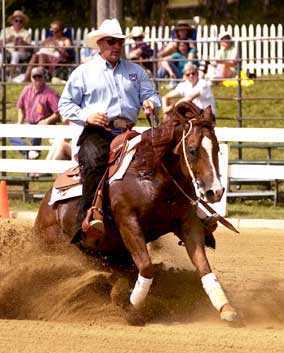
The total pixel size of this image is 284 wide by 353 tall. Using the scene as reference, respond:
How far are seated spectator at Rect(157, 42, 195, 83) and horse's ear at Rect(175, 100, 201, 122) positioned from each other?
12.3m

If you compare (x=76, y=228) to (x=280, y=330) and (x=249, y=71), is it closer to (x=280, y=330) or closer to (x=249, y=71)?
(x=280, y=330)

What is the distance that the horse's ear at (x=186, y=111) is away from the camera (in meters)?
9.05

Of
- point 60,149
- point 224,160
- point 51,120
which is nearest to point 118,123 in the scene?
point 224,160

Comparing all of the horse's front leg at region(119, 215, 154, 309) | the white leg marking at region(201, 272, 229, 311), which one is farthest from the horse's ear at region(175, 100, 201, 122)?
the white leg marking at region(201, 272, 229, 311)

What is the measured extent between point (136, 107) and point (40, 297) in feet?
5.79

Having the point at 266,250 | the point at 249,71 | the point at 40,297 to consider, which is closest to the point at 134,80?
the point at 40,297

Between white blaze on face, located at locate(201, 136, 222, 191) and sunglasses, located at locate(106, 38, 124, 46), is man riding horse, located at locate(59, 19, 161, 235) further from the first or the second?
white blaze on face, located at locate(201, 136, 222, 191)

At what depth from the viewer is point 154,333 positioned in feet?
28.1

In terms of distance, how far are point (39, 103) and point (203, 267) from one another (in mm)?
10004

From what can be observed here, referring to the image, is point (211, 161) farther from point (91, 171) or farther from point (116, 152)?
point (91, 171)

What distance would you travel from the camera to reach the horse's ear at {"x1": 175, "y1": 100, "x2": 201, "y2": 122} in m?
9.05

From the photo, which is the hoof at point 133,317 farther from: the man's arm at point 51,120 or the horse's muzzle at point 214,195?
the man's arm at point 51,120

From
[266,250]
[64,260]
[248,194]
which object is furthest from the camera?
[248,194]

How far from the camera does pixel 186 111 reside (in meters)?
9.12
